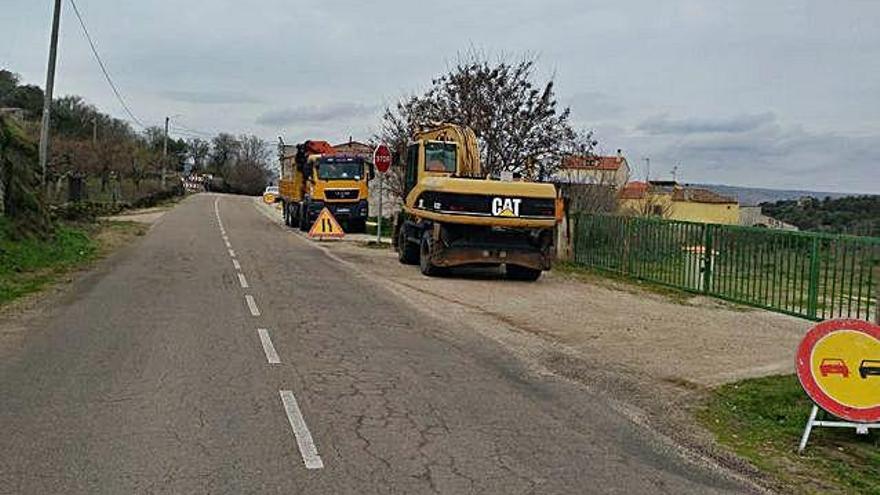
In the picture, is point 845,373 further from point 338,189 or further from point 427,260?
point 338,189

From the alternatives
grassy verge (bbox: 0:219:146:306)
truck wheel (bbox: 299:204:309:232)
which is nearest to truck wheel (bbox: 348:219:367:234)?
truck wheel (bbox: 299:204:309:232)

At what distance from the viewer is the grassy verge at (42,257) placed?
53.6 feet

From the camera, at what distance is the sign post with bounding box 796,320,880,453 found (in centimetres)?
765

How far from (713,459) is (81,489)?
14.5 feet

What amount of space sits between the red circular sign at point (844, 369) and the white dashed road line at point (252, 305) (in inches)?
310

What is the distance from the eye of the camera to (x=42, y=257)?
66.8ft

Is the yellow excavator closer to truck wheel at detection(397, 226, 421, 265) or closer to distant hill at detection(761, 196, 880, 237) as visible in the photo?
truck wheel at detection(397, 226, 421, 265)

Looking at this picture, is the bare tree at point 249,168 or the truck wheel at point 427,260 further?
the bare tree at point 249,168

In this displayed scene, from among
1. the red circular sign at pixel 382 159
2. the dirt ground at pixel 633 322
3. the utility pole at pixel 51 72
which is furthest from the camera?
the red circular sign at pixel 382 159

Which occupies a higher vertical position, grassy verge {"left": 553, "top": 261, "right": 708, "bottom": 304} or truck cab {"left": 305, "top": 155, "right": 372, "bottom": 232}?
truck cab {"left": 305, "top": 155, "right": 372, "bottom": 232}

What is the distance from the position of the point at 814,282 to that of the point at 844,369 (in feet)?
24.5

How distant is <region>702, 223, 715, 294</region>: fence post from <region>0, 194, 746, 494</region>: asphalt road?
6.83 m

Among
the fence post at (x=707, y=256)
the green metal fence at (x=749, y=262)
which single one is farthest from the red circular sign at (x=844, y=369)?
the fence post at (x=707, y=256)

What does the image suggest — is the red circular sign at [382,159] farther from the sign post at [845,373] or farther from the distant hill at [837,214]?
the sign post at [845,373]
